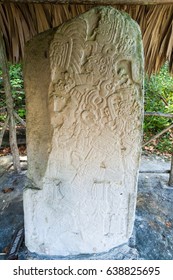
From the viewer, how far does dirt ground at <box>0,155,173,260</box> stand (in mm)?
1882

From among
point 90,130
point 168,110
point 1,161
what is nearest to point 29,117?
point 90,130

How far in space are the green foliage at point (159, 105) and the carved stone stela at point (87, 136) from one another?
332cm

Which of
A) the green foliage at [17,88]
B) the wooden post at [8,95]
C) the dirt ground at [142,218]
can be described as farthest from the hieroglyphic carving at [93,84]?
the green foliage at [17,88]

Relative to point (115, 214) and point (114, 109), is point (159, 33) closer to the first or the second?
point (114, 109)

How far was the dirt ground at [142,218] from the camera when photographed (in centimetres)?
188

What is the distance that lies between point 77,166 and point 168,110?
4.21m

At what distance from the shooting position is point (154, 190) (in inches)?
117

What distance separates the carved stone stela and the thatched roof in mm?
1123

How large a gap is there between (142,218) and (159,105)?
3779 mm

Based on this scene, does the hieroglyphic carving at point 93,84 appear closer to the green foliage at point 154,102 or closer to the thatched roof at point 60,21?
the thatched roof at point 60,21

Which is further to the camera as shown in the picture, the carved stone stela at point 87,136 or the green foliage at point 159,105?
the green foliage at point 159,105

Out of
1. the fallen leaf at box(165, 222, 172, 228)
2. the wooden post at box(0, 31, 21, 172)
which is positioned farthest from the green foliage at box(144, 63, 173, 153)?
the wooden post at box(0, 31, 21, 172)

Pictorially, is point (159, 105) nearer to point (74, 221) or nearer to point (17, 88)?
point (17, 88)

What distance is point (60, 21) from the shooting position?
8.64ft
